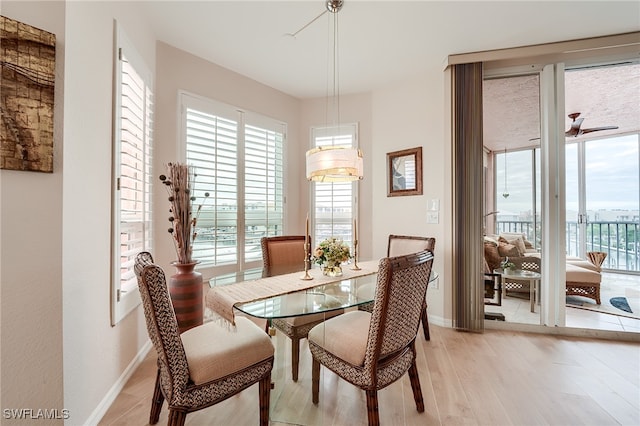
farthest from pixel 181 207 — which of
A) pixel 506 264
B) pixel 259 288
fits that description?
pixel 506 264

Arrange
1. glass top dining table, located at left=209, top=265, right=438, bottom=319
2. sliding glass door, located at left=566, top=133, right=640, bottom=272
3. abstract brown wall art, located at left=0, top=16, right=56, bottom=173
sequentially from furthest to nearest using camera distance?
sliding glass door, located at left=566, top=133, right=640, bottom=272 → glass top dining table, located at left=209, top=265, right=438, bottom=319 → abstract brown wall art, located at left=0, top=16, right=56, bottom=173

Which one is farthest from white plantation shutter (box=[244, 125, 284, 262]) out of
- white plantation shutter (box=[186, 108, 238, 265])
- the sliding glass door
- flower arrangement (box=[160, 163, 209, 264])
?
the sliding glass door

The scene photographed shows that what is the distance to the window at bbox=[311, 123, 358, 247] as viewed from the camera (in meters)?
3.55

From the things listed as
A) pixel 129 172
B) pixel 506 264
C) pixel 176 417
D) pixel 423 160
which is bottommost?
pixel 176 417

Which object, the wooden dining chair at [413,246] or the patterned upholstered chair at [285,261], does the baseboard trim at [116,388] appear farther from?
the wooden dining chair at [413,246]

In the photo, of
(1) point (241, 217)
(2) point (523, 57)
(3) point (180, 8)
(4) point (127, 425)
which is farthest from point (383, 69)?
(4) point (127, 425)

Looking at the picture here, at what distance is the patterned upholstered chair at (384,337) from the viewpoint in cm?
127

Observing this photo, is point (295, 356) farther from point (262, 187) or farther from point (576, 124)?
point (576, 124)

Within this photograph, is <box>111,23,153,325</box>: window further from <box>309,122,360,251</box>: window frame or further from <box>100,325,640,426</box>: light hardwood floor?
<box>309,122,360,251</box>: window frame

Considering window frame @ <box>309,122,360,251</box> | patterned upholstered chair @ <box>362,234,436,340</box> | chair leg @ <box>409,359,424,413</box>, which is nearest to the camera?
chair leg @ <box>409,359,424,413</box>

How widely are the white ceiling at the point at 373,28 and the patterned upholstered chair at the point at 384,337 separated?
6.51ft

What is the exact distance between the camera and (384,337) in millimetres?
1313

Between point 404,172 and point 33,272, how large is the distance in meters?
3.11

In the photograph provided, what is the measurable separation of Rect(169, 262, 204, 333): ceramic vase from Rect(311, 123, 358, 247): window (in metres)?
1.82
